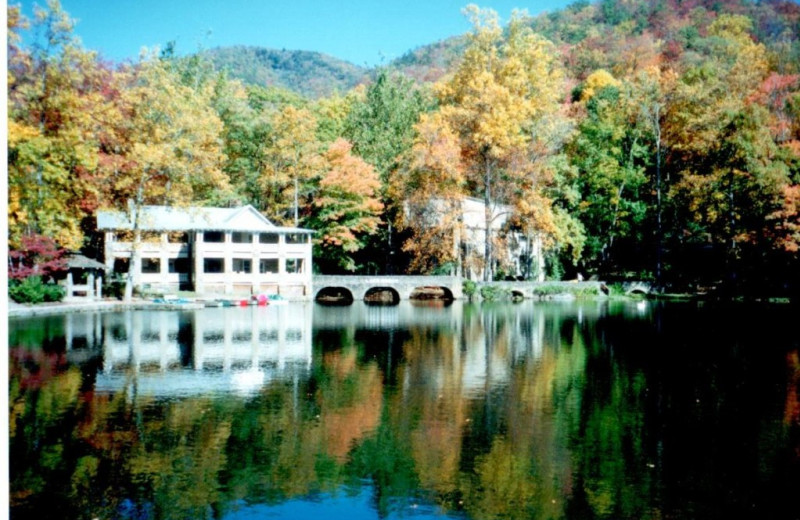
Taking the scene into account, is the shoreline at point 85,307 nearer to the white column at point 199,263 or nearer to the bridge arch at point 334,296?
the white column at point 199,263

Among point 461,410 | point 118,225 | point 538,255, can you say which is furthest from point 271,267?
point 461,410

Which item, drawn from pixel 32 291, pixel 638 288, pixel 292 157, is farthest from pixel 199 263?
pixel 638 288

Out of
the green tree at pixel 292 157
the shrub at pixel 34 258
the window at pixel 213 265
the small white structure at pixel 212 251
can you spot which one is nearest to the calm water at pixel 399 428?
the shrub at pixel 34 258

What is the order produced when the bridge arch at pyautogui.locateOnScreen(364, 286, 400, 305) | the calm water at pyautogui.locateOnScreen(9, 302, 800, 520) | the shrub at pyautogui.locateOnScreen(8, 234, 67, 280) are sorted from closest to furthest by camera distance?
the calm water at pyautogui.locateOnScreen(9, 302, 800, 520) → the shrub at pyautogui.locateOnScreen(8, 234, 67, 280) → the bridge arch at pyautogui.locateOnScreen(364, 286, 400, 305)

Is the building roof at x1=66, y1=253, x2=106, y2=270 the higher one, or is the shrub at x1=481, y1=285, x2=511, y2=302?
the building roof at x1=66, y1=253, x2=106, y2=270

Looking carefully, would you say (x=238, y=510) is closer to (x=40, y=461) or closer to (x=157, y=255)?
(x=40, y=461)

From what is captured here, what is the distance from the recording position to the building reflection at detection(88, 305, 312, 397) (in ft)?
53.1

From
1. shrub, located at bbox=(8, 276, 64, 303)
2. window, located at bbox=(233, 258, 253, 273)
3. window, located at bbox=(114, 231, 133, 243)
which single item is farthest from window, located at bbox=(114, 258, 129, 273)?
shrub, located at bbox=(8, 276, 64, 303)

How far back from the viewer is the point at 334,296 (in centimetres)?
4947

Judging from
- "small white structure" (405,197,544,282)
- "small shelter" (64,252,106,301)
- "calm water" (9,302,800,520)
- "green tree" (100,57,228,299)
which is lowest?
"calm water" (9,302,800,520)

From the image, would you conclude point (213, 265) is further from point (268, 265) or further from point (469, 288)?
point (469, 288)

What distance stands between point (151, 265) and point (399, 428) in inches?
1454

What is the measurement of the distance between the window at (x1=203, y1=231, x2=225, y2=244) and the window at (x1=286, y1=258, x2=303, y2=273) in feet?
16.1

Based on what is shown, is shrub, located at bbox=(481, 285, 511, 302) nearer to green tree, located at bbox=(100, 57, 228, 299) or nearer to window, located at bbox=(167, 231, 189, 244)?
green tree, located at bbox=(100, 57, 228, 299)
